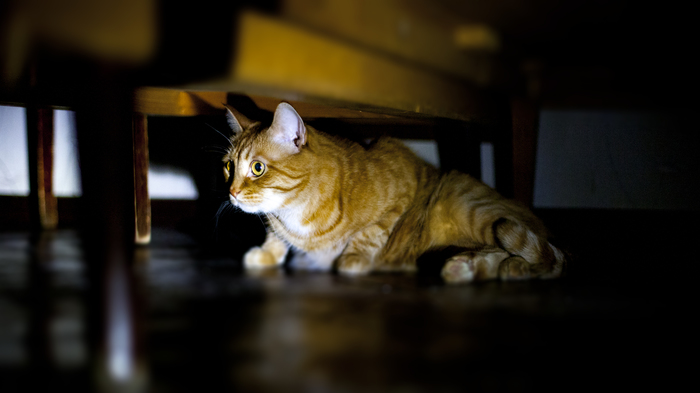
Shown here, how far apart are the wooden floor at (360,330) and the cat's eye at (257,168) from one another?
343mm

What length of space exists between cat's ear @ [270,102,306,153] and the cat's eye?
103 mm

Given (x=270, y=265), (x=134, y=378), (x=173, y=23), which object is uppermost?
(x=173, y=23)

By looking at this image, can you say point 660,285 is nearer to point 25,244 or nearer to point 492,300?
point 492,300

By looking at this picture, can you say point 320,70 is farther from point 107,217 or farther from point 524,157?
point 524,157

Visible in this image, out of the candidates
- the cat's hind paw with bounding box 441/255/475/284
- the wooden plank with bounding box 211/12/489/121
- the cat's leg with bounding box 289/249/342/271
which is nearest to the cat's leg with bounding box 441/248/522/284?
the cat's hind paw with bounding box 441/255/475/284

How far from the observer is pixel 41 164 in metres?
2.38

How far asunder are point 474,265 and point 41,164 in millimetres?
2159

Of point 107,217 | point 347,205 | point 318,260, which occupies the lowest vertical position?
point 318,260

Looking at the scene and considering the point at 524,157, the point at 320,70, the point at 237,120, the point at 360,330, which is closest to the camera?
the point at 320,70

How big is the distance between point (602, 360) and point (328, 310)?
21.7 inches

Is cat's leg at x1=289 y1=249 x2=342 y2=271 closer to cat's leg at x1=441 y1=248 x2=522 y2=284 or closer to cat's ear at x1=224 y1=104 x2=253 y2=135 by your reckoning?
cat's leg at x1=441 y1=248 x2=522 y2=284

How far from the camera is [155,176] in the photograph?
8.83ft

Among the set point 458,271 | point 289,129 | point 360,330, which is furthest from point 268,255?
point 360,330

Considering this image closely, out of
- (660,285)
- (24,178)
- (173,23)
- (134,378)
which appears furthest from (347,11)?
(24,178)
